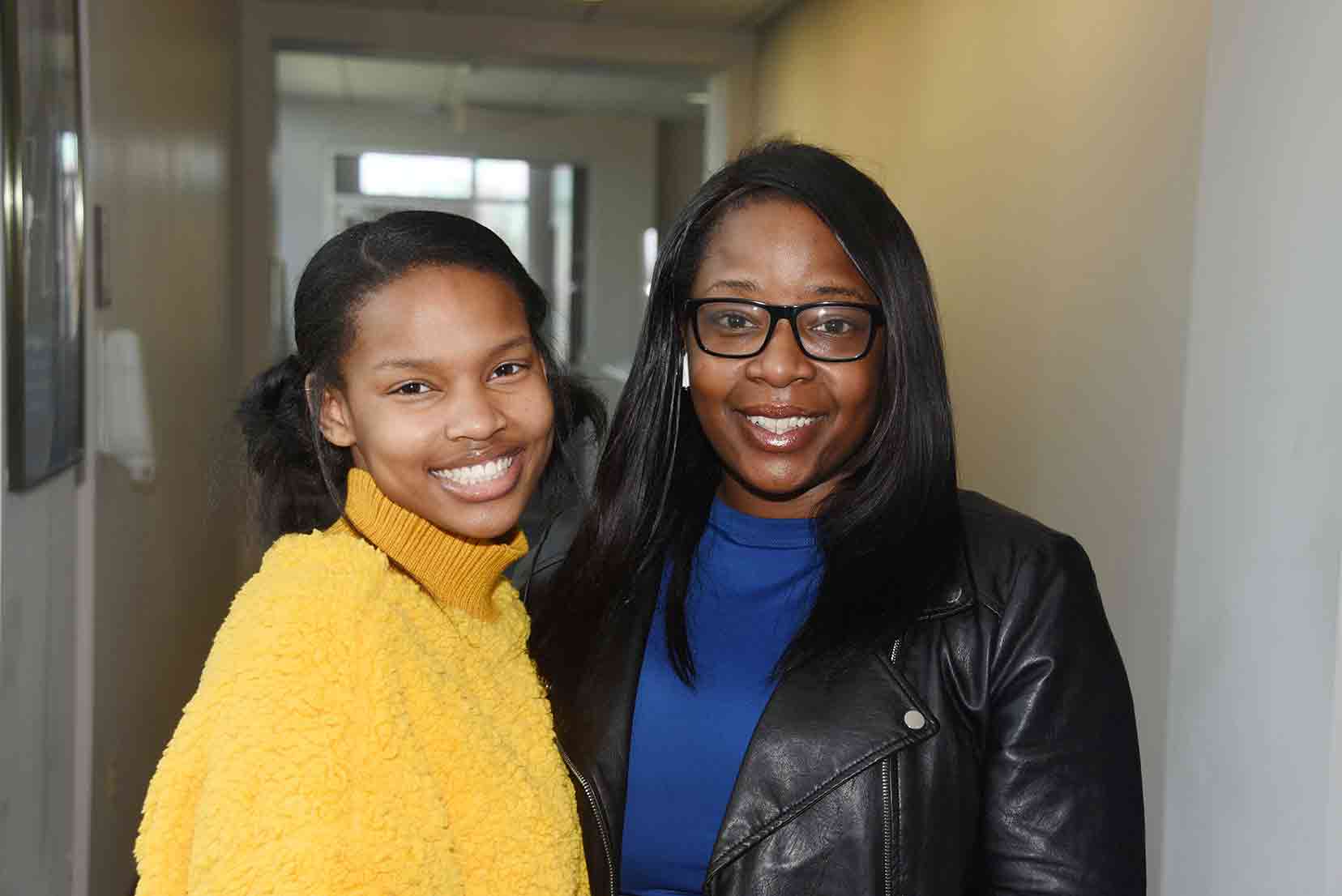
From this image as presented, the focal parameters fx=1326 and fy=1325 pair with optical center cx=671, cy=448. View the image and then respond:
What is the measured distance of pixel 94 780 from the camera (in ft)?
8.90

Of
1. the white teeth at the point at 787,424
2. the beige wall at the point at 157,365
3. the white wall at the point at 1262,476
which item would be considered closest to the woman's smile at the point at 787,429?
the white teeth at the point at 787,424

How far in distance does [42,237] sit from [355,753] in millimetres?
1600

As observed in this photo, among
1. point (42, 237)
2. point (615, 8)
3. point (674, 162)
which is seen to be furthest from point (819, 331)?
point (674, 162)

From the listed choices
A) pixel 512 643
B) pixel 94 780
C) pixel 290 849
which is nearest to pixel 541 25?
pixel 94 780

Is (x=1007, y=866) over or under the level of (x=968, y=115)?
under

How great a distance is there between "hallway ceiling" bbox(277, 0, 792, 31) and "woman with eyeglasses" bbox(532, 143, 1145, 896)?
4067mm

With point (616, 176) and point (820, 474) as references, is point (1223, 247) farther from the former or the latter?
point (616, 176)

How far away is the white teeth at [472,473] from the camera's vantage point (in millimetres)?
1084

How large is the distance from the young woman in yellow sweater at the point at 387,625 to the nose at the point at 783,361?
228 mm

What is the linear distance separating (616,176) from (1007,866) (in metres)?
8.85

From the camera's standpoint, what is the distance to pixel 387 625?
95cm

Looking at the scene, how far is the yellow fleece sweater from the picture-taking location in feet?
2.75

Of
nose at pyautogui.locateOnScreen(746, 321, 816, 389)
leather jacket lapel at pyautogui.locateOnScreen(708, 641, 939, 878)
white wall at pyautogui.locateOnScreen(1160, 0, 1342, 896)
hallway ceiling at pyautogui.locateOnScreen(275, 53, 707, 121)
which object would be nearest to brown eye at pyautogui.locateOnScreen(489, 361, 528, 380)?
nose at pyautogui.locateOnScreen(746, 321, 816, 389)

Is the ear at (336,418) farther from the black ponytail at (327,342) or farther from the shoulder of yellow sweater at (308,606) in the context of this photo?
the shoulder of yellow sweater at (308,606)
